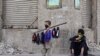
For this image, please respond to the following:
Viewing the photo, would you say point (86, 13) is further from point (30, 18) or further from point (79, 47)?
point (79, 47)

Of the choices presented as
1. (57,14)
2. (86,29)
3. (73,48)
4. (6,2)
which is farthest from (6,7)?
(73,48)

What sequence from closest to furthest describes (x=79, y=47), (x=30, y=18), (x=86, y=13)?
1. (x=79, y=47)
2. (x=30, y=18)
3. (x=86, y=13)

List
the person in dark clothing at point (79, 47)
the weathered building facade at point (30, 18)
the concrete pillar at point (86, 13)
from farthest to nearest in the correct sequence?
the concrete pillar at point (86, 13), the weathered building facade at point (30, 18), the person in dark clothing at point (79, 47)

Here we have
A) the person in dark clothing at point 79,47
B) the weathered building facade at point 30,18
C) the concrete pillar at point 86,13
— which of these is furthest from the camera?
the concrete pillar at point 86,13

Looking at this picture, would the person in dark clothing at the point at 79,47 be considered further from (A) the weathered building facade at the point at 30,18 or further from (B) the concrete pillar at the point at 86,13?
(B) the concrete pillar at the point at 86,13

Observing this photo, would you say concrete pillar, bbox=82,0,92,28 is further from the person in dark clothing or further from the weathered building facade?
the person in dark clothing

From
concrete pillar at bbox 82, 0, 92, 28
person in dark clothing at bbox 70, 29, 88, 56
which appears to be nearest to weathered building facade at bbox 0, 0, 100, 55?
concrete pillar at bbox 82, 0, 92, 28

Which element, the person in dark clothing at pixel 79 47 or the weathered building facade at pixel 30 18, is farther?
the weathered building facade at pixel 30 18

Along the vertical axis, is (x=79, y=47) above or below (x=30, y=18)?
below

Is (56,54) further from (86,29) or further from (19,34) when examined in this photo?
(86,29)

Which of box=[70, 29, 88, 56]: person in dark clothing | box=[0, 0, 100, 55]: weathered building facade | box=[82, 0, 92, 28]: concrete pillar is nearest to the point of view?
box=[70, 29, 88, 56]: person in dark clothing

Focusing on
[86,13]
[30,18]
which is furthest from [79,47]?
[86,13]

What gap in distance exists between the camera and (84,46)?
10.3 meters

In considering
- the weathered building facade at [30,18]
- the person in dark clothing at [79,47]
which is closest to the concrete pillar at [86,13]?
the weathered building facade at [30,18]
